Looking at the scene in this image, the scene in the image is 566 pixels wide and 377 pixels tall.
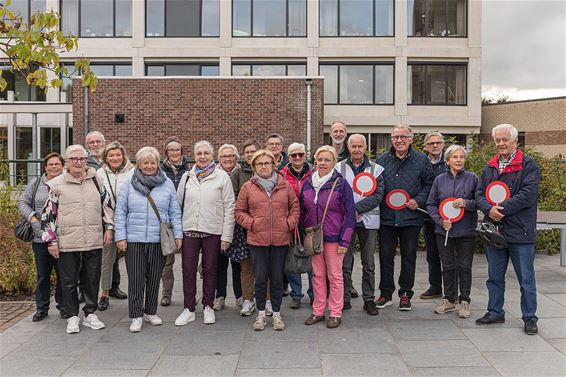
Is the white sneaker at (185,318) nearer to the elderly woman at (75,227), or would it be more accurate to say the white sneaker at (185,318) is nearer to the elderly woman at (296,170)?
the elderly woman at (75,227)

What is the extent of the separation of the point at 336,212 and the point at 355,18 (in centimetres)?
2343

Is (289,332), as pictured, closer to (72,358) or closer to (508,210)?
(72,358)

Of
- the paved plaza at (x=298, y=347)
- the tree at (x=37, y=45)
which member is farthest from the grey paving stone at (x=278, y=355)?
the tree at (x=37, y=45)

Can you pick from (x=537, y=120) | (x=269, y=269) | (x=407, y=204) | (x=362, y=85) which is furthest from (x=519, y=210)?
(x=537, y=120)

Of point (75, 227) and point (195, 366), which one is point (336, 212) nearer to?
point (195, 366)

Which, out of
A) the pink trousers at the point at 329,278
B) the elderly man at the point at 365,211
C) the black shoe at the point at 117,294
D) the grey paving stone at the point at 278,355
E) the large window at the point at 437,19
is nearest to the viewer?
the grey paving stone at the point at 278,355

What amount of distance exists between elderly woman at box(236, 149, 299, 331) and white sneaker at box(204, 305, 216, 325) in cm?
56

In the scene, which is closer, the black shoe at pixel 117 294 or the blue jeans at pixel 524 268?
the blue jeans at pixel 524 268

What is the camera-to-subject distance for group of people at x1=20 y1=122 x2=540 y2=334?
5887 millimetres

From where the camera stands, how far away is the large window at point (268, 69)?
89.9 feet

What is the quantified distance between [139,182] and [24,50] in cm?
176

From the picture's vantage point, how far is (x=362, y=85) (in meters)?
27.7

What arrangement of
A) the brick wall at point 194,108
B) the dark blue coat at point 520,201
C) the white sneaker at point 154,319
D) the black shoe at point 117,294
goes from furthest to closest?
the brick wall at point 194,108
the black shoe at point 117,294
the white sneaker at point 154,319
the dark blue coat at point 520,201

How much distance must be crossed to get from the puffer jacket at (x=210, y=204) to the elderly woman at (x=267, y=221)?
26cm
